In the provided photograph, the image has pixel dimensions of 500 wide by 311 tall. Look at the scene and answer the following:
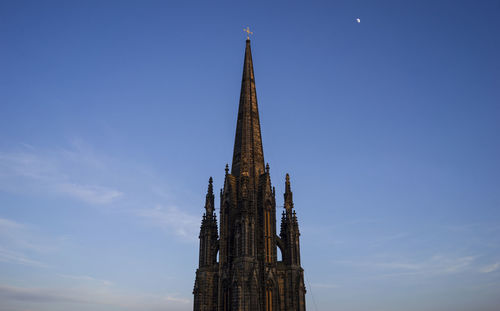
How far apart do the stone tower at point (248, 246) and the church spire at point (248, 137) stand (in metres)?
0.11

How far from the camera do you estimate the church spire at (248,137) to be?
47594mm

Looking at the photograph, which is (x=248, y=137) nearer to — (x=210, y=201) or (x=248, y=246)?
(x=210, y=201)

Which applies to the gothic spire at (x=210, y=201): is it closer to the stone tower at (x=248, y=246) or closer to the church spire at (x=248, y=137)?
the stone tower at (x=248, y=246)

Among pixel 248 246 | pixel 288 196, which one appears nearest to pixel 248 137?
pixel 288 196

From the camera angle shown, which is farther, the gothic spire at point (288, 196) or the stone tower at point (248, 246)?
the gothic spire at point (288, 196)

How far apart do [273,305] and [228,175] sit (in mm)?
13445

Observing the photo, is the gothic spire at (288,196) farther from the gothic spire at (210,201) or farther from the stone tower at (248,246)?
the gothic spire at (210,201)

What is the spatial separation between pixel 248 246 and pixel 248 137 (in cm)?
1214

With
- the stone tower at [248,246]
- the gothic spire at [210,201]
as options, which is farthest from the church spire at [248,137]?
the gothic spire at [210,201]

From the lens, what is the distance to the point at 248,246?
41969 millimetres

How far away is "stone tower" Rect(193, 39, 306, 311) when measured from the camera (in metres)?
41.5

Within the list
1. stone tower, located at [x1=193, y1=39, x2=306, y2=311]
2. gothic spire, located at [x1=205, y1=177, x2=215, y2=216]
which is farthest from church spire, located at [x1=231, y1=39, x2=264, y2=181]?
gothic spire, located at [x1=205, y1=177, x2=215, y2=216]

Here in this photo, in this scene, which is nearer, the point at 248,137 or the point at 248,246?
the point at 248,246

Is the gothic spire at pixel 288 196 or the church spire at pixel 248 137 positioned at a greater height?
the church spire at pixel 248 137
